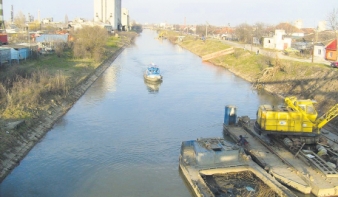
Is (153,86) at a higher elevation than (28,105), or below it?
below

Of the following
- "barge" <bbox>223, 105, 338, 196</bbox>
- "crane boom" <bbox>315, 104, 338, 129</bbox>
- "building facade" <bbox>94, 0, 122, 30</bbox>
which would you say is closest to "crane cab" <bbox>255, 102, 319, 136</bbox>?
"crane boom" <bbox>315, 104, 338, 129</bbox>

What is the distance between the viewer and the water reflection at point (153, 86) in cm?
2783

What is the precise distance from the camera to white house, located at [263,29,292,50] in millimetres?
48562

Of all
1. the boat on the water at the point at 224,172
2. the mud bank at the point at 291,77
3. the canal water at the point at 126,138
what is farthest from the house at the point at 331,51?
the boat on the water at the point at 224,172

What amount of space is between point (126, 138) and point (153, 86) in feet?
44.5

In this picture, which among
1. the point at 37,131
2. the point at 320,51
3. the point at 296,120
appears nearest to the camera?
the point at 296,120

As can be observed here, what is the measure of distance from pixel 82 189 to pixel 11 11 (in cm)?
10244

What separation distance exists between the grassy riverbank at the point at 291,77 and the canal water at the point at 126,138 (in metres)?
1.76

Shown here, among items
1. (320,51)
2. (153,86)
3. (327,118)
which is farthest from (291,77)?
(327,118)

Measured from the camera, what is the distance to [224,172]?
12.3 m

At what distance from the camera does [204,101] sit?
24.1 meters

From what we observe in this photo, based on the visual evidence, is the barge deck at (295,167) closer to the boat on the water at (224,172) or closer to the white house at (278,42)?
the boat on the water at (224,172)

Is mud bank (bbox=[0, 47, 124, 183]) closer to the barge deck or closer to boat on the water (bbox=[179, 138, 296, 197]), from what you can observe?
boat on the water (bbox=[179, 138, 296, 197])

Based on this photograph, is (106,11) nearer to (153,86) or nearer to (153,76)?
(153,76)
